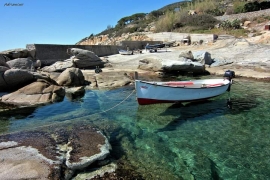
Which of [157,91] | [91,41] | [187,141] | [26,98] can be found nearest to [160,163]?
[187,141]

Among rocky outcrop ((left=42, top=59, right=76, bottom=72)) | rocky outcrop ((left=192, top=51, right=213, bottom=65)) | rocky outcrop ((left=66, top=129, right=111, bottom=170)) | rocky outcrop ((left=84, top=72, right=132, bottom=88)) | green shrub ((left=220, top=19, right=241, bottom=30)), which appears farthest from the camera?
green shrub ((left=220, top=19, right=241, bottom=30))

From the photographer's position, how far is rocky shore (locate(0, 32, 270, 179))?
6.07 m

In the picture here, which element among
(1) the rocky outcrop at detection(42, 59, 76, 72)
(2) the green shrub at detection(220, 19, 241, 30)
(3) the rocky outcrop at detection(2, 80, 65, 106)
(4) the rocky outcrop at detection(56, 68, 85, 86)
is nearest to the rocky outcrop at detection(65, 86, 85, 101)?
(3) the rocky outcrop at detection(2, 80, 65, 106)

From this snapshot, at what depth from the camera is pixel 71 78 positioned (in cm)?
1755

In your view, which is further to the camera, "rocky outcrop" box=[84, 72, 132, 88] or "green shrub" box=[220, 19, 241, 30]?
"green shrub" box=[220, 19, 241, 30]

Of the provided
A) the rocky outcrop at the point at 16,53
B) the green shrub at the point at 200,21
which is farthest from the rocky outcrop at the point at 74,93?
the green shrub at the point at 200,21

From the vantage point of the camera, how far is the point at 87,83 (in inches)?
742

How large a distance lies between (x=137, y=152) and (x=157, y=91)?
14.2 feet

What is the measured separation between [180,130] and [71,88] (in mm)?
9979

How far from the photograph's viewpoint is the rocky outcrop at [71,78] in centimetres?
1745

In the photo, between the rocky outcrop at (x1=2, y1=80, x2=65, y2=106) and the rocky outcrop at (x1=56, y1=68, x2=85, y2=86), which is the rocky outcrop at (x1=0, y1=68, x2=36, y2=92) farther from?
the rocky outcrop at (x1=56, y1=68, x2=85, y2=86)

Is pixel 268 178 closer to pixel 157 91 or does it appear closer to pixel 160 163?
pixel 160 163

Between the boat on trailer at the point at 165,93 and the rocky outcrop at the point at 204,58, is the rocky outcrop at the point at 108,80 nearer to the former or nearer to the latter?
the boat on trailer at the point at 165,93

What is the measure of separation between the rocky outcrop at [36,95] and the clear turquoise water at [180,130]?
2.21 feet
